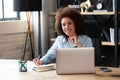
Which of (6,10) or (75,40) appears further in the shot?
(6,10)

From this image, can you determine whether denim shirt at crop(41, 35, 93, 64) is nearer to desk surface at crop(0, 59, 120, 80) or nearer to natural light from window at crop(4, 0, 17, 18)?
desk surface at crop(0, 59, 120, 80)

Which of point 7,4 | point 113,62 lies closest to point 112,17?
point 113,62

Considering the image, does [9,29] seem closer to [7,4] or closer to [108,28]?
[7,4]

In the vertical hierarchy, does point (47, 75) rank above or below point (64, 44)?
below

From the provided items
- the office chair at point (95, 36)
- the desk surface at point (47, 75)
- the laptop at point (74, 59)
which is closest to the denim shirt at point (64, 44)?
the office chair at point (95, 36)

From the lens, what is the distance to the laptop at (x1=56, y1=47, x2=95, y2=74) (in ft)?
7.18

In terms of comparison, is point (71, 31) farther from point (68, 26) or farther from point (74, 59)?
point (74, 59)

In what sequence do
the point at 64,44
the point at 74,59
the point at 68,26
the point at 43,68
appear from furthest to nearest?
the point at 64,44, the point at 68,26, the point at 43,68, the point at 74,59

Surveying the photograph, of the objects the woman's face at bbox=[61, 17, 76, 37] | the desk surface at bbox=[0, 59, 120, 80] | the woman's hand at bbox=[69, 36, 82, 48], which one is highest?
the woman's face at bbox=[61, 17, 76, 37]

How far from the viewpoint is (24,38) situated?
447cm

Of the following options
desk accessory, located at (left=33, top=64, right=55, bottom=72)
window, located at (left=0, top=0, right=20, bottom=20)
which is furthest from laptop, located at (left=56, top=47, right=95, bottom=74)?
window, located at (left=0, top=0, right=20, bottom=20)

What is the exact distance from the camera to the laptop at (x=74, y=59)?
2188 millimetres

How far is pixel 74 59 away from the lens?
219 centimetres

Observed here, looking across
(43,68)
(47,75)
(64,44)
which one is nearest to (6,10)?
(64,44)
